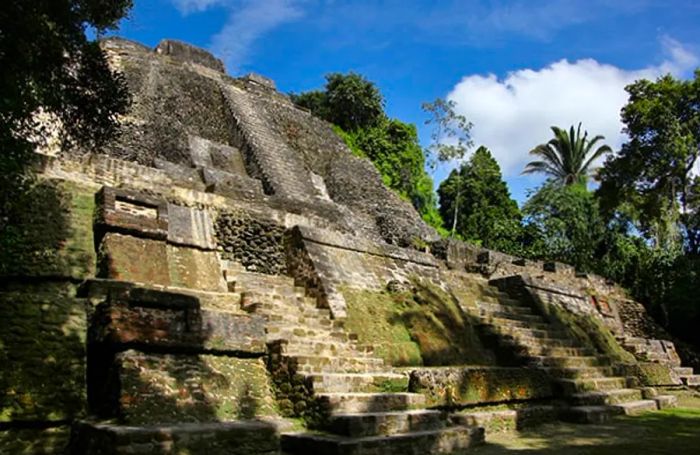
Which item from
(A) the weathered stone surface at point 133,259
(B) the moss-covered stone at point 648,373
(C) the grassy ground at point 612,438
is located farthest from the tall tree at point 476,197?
(A) the weathered stone surface at point 133,259

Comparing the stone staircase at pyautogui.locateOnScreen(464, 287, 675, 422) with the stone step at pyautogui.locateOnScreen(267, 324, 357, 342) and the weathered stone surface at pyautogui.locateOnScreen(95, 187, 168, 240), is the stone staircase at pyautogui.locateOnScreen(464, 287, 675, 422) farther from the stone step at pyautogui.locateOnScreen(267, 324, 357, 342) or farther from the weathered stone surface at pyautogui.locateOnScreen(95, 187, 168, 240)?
the weathered stone surface at pyautogui.locateOnScreen(95, 187, 168, 240)

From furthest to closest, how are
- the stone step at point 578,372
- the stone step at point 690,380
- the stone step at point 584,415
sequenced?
the stone step at point 690,380 < the stone step at point 578,372 < the stone step at point 584,415

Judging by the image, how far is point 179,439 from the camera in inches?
167

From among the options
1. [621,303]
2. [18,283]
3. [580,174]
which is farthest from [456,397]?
[580,174]

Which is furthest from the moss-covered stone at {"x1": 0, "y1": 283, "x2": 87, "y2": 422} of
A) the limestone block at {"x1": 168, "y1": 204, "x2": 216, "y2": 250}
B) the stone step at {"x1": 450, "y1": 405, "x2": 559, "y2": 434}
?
the stone step at {"x1": 450, "y1": 405, "x2": 559, "y2": 434}

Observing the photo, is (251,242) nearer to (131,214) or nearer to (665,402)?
(131,214)

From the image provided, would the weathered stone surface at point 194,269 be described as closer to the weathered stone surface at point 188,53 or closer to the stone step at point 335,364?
the stone step at point 335,364

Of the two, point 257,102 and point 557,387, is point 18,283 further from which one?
point 257,102

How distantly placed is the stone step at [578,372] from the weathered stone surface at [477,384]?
46cm

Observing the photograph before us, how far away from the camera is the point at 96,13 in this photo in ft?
20.2

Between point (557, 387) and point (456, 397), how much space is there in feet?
7.54

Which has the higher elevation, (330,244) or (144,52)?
(144,52)

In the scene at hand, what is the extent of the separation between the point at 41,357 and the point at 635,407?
300 inches

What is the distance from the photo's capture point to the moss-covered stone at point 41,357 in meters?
4.54
